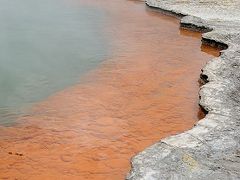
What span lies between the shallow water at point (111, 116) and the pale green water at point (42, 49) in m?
0.29

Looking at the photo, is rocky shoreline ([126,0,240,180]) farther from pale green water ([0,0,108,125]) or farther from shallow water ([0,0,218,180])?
pale green water ([0,0,108,125])

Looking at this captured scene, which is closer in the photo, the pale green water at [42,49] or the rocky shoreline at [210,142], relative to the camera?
the rocky shoreline at [210,142]

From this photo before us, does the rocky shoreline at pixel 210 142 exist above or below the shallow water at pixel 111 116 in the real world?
above

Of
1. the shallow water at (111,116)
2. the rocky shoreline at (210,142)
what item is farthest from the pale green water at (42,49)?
the rocky shoreline at (210,142)

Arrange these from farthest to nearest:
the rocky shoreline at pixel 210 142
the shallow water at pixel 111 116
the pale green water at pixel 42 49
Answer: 1. the pale green water at pixel 42 49
2. the shallow water at pixel 111 116
3. the rocky shoreline at pixel 210 142

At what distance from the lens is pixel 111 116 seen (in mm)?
5531

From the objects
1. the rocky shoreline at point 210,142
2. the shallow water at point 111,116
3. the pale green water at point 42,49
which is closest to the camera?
the rocky shoreline at point 210,142

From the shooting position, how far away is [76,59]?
7.70 meters

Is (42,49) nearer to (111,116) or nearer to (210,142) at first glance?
(111,116)

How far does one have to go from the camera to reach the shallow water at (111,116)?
4.46m

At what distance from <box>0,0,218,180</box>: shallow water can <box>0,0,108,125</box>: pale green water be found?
29 cm

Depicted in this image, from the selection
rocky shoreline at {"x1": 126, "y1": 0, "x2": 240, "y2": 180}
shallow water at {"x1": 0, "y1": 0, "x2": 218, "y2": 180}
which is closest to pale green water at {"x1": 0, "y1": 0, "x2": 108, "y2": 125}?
shallow water at {"x1": 0, "y1": 0, "x2": 218, "y2": 180}

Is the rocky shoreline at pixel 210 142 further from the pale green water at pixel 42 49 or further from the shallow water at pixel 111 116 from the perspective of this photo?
the pale green water at pixel 42 49

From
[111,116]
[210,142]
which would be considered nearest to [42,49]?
[111,116]
